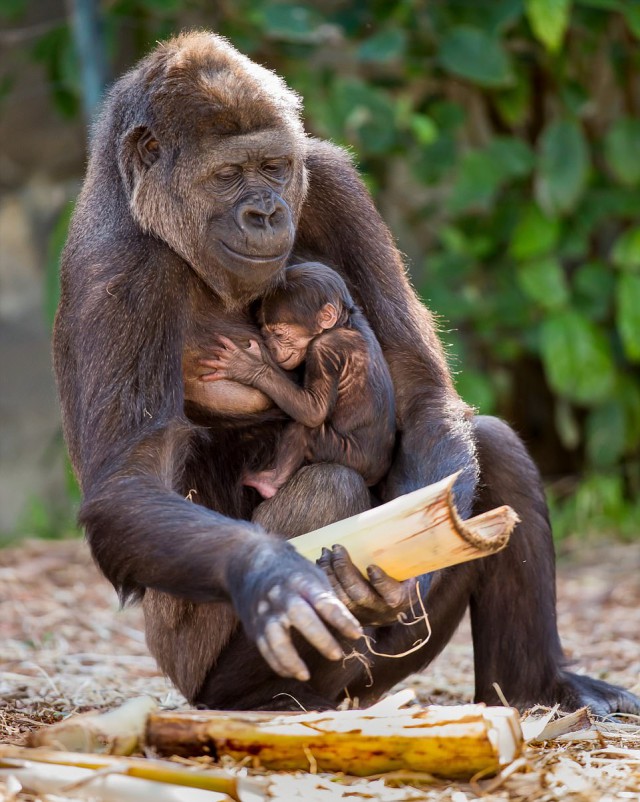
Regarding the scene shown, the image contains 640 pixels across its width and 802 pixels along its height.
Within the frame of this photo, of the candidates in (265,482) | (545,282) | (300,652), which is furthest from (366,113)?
(300,652)

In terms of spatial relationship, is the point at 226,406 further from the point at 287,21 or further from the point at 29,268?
the point at 29,268

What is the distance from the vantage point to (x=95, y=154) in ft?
14.4

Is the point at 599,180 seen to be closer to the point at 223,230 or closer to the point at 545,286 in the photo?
the point at 545,286

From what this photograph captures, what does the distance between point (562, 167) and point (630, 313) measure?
1004 mm

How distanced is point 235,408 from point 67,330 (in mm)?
607

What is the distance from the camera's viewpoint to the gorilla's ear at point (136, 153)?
13.4 feet

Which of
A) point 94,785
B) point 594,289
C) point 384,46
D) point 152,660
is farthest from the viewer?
point 594,289

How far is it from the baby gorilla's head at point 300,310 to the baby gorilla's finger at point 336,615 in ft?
4.49

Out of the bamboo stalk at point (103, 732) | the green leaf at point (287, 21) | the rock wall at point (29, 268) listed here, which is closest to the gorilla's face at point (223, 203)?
the bamboo stalk at point (103, 732)

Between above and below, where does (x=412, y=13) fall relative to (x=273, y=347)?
above

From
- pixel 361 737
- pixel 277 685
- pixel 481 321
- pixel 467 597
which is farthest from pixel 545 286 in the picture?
pixel 361 737

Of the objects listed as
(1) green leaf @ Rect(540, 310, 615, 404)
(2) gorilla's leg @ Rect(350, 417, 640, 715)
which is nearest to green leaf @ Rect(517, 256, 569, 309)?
(1) green leaf @ Rect(540, 310, 615, 404)

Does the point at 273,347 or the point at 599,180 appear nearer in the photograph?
the point at 273,347

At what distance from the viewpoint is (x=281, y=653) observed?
297 centimetres
